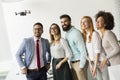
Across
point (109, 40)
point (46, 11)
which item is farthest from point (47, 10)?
point (109, 40)

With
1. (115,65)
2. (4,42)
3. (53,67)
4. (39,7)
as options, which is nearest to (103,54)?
(115,65)

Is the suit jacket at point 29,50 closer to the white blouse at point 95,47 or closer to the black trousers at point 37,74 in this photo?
the black trousers at point 37,74

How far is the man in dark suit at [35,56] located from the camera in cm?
97

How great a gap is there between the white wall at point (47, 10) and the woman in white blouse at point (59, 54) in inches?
1.1

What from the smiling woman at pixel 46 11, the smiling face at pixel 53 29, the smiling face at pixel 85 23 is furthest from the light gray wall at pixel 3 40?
the smiling face at pixel 85 23

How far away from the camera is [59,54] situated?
958mm

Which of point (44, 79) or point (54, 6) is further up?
point (54, 6)

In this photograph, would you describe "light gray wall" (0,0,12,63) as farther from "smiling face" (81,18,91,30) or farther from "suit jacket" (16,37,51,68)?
"smiling face" (81,18,91,30)

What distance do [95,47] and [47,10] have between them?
0.23 meters

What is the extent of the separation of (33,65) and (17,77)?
84 mm

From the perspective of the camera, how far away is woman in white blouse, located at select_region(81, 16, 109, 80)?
3.09 feet

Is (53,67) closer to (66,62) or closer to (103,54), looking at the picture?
(66,62)

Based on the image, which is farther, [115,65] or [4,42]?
[4,42]

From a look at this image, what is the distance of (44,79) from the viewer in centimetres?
98
